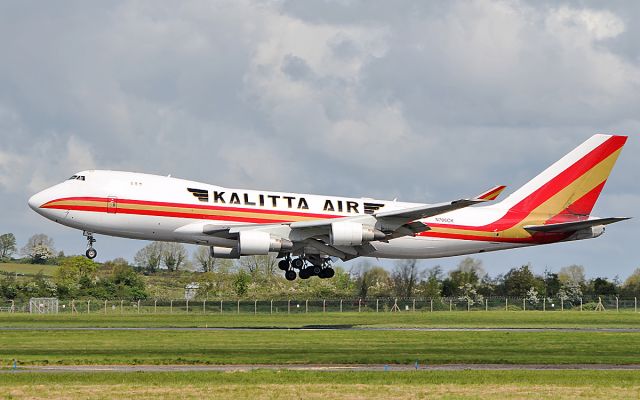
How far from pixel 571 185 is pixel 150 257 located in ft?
266

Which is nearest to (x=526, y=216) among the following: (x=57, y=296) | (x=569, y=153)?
(x=569, y=153)

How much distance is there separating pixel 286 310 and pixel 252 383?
152 feet

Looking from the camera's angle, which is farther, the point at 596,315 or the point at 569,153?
the point at 596,315

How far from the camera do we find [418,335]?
52.4 meters

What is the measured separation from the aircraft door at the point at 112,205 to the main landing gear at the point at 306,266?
1103 cm

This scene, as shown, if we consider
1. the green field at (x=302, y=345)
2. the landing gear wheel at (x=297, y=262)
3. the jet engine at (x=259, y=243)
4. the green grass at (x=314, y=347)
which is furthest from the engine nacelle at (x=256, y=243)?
the green grass at (x=314, y=347)

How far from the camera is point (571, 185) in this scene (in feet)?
221

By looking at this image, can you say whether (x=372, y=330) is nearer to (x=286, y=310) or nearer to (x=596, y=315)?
(x=286, y=310)

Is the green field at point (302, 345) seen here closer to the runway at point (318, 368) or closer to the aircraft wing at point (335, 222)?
the runway at point (318, 368)

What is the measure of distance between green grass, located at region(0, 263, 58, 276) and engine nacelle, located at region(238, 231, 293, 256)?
219ft

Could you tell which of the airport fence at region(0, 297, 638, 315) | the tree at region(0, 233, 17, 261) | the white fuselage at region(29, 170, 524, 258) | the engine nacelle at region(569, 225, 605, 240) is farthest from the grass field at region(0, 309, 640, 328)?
the tree at region(0, 233, 17, 261)

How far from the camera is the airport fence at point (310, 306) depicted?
7850cm

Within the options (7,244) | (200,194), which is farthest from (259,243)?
(7,244)

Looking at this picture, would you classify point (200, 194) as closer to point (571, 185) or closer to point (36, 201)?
point (36, 201)
